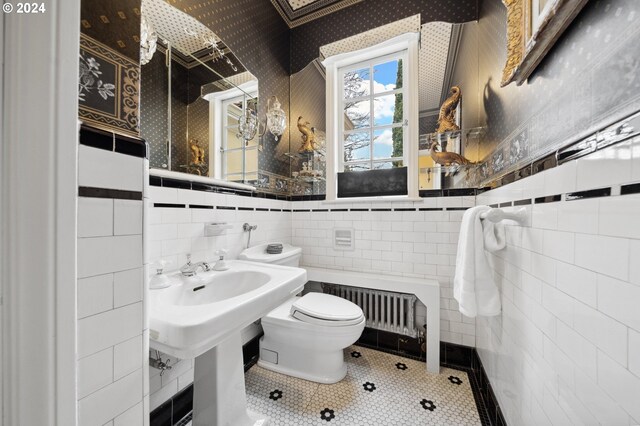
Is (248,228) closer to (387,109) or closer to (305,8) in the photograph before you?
(387,109)

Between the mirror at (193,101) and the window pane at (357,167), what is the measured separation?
833mm

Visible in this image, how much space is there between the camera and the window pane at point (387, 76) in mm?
1984

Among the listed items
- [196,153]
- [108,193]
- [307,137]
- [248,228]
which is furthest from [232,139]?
[108,193]

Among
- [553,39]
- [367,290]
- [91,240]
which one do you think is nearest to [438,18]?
[553,39]

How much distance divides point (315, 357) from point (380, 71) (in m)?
2.33

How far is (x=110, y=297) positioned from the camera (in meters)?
0.52

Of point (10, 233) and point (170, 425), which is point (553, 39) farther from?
point (170, 425)

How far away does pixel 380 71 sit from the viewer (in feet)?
6.75

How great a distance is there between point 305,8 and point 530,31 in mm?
1936

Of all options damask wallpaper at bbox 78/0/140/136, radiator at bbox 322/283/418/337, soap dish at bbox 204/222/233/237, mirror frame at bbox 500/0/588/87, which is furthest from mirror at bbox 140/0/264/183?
mirror frame at bbox 500/0/588/87

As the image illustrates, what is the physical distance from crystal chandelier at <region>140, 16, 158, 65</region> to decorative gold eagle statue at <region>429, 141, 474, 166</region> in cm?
180

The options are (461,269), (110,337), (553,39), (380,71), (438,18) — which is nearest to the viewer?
(110,337)

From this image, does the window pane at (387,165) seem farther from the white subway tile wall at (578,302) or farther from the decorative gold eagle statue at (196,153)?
the decorative gold eagle statue at (196,153)

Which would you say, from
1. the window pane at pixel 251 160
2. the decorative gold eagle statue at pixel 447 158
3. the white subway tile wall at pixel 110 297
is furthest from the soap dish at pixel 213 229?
the decorative gold eagle statue at pixel 447 158
